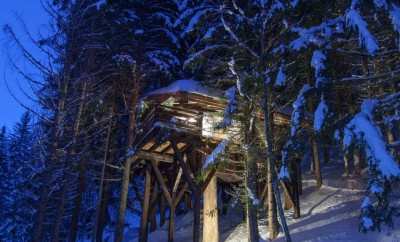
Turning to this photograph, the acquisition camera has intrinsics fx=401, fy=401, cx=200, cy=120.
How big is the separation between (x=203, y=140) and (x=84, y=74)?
5.73m

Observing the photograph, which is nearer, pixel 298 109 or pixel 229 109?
pixel 298 109

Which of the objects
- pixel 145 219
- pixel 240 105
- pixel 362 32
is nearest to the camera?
pixel 362 32

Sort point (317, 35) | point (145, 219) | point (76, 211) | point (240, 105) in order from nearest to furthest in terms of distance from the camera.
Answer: point (317, 35) < point (240, 105) < point (145, 219) < point (76, 211)

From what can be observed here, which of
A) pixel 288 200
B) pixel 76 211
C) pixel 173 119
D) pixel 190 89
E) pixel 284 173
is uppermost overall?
pixel 190 89

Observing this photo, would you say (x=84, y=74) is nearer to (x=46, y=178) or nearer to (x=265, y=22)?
(x=46, y=178)

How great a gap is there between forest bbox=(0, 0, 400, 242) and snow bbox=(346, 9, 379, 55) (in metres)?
0.02

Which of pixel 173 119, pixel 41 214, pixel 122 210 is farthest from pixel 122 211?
pixel 41 214

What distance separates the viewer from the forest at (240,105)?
26.5 ft

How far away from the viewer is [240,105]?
11953mm

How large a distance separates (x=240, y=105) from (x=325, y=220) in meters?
4.62

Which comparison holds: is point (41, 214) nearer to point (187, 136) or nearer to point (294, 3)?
point (187, 136)

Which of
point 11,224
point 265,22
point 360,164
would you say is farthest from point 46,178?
point 11,224

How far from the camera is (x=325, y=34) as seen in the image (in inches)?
345

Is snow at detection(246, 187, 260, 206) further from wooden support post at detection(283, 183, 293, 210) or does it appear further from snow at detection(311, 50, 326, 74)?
wooden support post at detection(283, 183, 293, 210)
